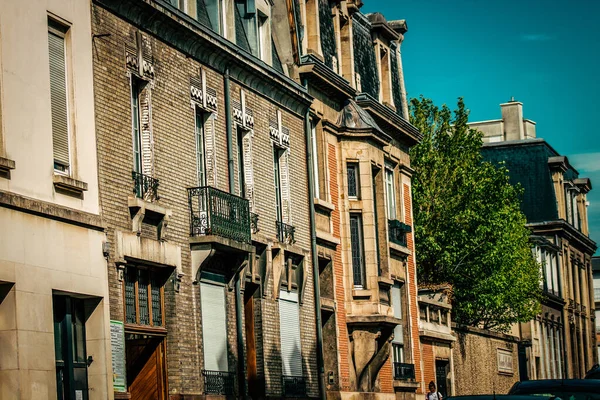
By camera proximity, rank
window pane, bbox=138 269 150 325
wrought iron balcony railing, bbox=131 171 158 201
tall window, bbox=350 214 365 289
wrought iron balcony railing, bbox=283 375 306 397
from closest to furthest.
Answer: wrought iron balcony railing, bbox=131 171 158 201, window pane, bbox=138 269 150 325, wrought iron balcony railing, bbox=283 375 306 397, tall window, bbox=350 214 365 289

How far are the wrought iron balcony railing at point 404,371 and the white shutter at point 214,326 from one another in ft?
41.2

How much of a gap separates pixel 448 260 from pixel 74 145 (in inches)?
1401

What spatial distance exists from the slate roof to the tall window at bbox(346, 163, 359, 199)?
148 ft

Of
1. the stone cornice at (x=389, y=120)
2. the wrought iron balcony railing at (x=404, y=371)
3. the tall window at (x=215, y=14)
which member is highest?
the tall window at (x=215, y=14)

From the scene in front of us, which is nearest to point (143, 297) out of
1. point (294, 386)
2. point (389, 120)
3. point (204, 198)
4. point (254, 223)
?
point (204, 198)

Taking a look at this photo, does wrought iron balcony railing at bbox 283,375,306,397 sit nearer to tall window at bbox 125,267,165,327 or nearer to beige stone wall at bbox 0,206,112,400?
tall window at bbox 125,267,165,327

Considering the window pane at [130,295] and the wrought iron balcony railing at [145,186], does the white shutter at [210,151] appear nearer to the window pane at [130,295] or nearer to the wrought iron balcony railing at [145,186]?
the wrought iron balcony railing at [145,186]

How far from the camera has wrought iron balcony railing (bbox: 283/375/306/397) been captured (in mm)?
31484

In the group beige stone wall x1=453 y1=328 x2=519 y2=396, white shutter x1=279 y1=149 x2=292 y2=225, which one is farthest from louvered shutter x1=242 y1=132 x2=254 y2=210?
beige stone wall x1=453 y1=328 x2=519 y2=396

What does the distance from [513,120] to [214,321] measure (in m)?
63.7

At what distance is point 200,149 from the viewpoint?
28266 mm

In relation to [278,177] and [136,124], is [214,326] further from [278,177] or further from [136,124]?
[278,177]

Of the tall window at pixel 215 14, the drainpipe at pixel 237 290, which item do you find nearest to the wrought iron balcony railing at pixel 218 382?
the drainpipe at pixel 237 290

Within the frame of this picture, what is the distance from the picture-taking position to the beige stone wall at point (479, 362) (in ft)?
156
